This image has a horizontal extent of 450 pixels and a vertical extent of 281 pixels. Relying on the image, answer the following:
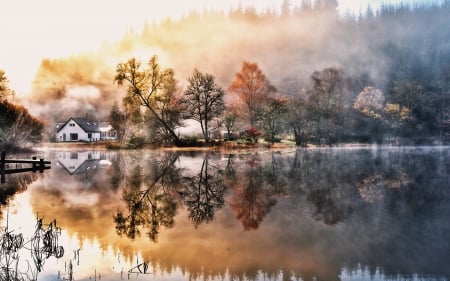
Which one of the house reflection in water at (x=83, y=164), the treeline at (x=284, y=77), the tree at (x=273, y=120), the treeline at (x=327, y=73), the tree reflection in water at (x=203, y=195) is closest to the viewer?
the tree reflection in water at (x=203, y=195)

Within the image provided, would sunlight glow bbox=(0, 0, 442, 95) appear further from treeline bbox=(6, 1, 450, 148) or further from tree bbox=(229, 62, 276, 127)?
tree bbox=(229, 62, 276, 127)

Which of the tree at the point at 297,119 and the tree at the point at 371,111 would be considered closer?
the tree at the point at 297,119

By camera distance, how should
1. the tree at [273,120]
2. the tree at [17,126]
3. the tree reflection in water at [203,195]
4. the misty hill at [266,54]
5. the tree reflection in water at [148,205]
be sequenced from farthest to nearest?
the misty hill at [266,54], the tree at [273,120], the tree at [17,126], the tree reflection in water at [203,195], the tree reflection in water at [148,205]

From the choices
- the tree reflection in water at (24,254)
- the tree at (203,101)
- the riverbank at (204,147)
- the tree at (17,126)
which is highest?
the tree at (203,101)

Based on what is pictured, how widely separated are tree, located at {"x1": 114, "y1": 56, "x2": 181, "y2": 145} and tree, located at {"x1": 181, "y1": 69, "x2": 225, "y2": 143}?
1512 mm

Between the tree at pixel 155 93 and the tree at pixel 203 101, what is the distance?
59.5 inches

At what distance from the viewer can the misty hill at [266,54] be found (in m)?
54.6

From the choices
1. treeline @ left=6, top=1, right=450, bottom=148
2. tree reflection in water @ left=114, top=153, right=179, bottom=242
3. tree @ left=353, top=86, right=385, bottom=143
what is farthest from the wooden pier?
tree @ left=353, top=86, right=385, bottom=143

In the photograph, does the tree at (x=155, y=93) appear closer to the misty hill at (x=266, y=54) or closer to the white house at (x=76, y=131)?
the misty hill at (x=266, y=54)

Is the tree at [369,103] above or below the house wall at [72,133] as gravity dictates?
above

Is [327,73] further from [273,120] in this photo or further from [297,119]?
[273,120]

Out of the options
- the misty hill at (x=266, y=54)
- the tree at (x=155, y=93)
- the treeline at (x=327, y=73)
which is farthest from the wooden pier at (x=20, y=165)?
the misty hill at (x=266, y=54)

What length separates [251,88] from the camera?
47.7 m

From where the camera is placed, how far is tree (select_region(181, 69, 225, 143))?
42281 mm
